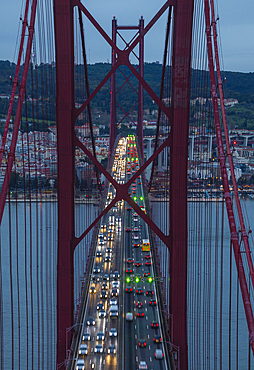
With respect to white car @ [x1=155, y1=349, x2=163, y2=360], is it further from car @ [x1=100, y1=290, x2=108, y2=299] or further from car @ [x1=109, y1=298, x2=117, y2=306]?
car @ [x1=100, y1=290, x2=108, y2=299]

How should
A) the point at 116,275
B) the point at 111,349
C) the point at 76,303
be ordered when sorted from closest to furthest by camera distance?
the point at 111,349
the point at 76,303
the point at 116,275

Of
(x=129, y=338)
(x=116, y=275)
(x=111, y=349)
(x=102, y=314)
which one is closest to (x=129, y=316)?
(x=102, y=314)

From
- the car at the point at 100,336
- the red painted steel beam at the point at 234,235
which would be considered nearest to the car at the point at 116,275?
the car at the point at 100,336

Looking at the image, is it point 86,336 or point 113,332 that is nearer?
point 86,336

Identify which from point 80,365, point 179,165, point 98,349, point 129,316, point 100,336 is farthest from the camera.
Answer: point 129,316

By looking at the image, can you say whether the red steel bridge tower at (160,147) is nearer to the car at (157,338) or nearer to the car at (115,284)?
the car at (157,338)

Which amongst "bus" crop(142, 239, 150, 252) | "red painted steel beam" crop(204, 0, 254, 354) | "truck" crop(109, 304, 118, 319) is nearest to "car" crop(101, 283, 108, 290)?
"truck" crop(109, 304, 118, 319)

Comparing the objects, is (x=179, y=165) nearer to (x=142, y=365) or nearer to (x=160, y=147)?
(x=160, y=147)

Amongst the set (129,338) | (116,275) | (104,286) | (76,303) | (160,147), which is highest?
(160,147)
